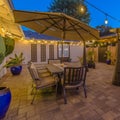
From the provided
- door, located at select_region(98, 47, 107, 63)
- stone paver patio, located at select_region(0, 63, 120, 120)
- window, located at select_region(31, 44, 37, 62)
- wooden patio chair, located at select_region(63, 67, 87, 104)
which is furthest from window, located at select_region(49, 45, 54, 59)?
wooden patio chair, located at select_region(63, 67, 87, 104)

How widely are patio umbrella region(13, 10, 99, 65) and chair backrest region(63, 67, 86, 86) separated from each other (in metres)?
1.36

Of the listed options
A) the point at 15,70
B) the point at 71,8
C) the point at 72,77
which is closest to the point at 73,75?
the point at 72,77

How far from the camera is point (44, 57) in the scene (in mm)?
13320

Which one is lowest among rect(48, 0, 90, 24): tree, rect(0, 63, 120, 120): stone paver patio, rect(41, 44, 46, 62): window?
rect(0, 63, 120, 120): stone paver patio

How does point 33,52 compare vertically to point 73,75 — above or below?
above

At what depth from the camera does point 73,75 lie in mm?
3490

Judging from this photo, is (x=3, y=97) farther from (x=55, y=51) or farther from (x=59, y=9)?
(x=59, y=9)

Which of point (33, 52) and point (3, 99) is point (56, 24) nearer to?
point (3, 99)

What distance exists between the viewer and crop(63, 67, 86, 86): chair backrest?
3424mm

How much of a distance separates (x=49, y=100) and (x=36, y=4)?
58620mm

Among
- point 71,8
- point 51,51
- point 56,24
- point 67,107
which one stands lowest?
point 67,107

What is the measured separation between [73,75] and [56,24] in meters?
1.97

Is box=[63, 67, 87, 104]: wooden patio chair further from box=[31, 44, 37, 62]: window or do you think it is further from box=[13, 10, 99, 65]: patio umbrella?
box=[31, 44, 37, 62]: window

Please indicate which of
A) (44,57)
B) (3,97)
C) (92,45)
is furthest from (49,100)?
(92,45)
